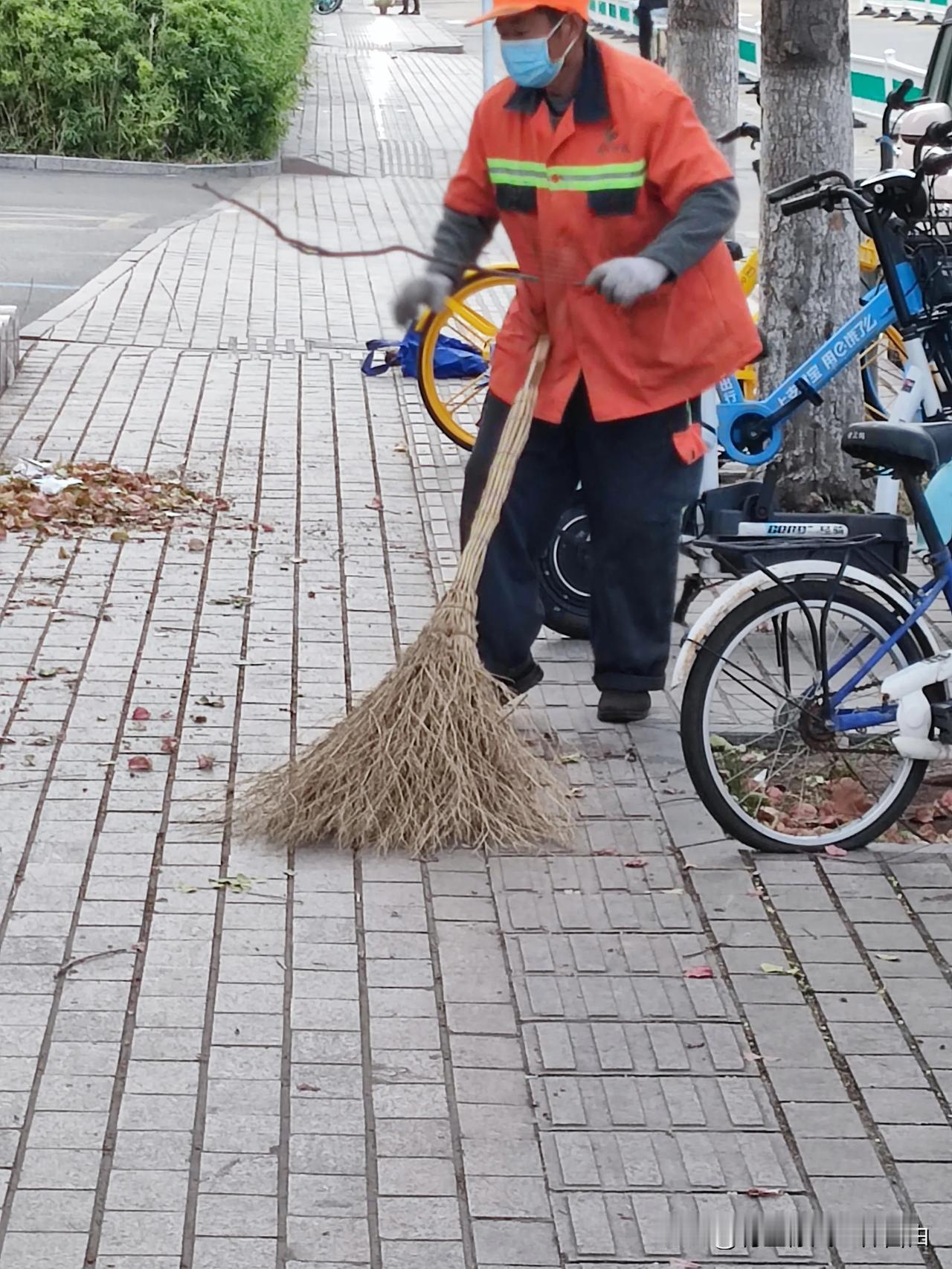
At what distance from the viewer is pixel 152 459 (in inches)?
346

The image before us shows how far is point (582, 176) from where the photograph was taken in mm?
4934

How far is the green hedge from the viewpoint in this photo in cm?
1912

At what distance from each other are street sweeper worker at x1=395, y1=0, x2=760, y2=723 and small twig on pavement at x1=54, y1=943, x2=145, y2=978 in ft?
4.90

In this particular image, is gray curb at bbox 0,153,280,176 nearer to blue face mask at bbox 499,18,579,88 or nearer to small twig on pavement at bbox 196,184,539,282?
small twig on pavement at bbox 196,184,539,282

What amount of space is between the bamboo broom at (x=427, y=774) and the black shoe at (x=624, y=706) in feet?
2.17

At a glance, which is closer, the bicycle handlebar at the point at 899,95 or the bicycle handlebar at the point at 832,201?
the bicycle handlebar at the point at 832,201

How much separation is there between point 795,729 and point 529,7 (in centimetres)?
186

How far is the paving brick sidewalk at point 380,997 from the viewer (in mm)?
3477

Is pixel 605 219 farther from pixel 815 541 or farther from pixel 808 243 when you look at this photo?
pixel 808 243

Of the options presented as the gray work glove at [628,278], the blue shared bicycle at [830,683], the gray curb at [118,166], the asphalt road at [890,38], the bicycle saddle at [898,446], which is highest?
the gray work glove at [628,278]

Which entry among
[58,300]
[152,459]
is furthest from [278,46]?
[152,459]

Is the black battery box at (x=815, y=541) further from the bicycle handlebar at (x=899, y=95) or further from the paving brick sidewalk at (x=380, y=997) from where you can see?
the bicycle handlebar at (x=899, y=95)

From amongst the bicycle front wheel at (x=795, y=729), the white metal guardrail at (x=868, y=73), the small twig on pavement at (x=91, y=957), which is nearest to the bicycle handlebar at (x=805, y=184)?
the bicycle front wheel at (x=795, y=729)

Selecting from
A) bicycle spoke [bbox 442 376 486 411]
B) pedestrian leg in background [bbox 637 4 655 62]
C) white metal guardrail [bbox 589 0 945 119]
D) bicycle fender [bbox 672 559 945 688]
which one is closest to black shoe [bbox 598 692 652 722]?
bicycle fender [bbox 672 559 945 688]
